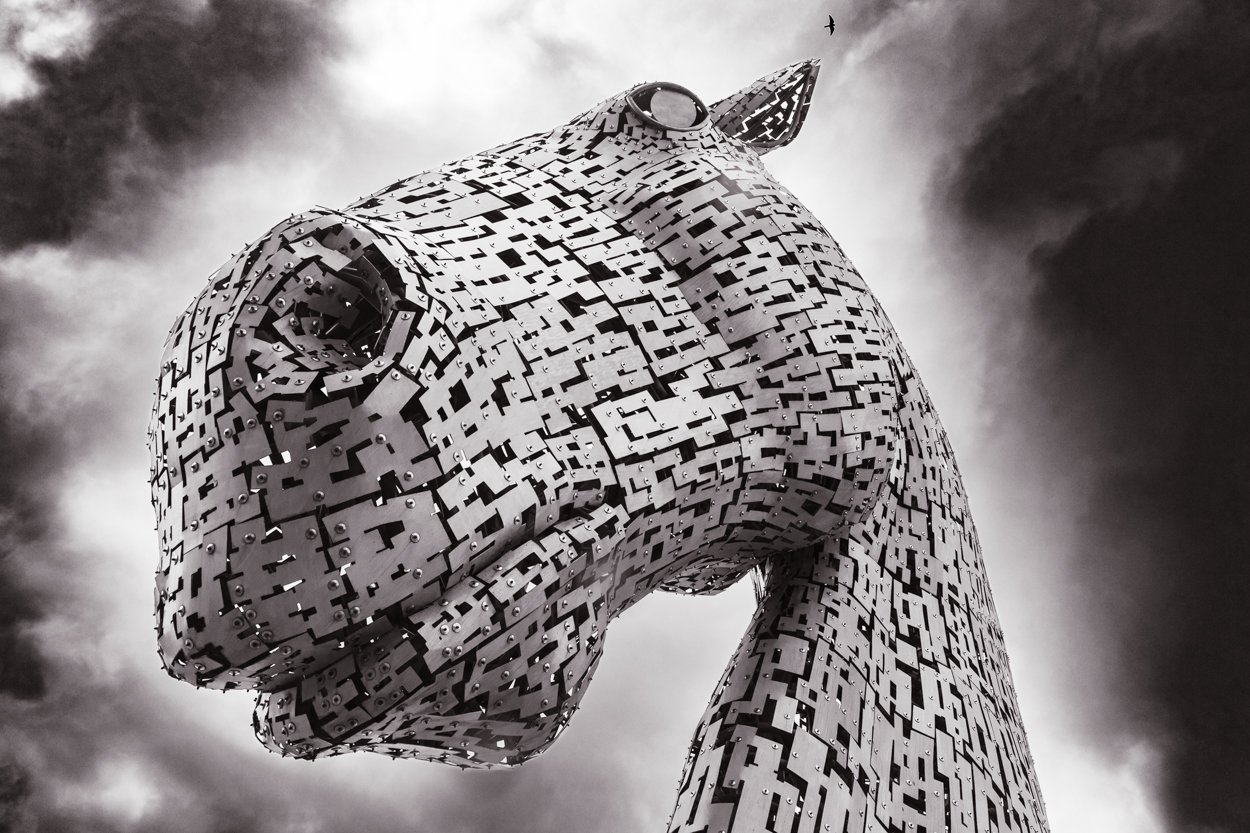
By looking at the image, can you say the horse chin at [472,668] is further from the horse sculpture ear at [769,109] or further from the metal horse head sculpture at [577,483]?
the horse sculpture ear at [769,109]

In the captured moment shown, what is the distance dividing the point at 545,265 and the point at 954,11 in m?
3.32

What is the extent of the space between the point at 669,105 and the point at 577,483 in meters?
0.71

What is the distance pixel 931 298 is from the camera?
12.4 ft

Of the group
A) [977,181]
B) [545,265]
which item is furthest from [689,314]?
[977,181]

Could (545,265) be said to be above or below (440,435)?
above

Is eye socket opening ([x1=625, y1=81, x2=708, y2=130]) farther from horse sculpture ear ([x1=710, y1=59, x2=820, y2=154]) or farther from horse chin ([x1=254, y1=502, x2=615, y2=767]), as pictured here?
horse chin ([x1=254, y1=502, x2=615, y2=767])

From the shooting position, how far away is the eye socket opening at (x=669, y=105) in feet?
5.03

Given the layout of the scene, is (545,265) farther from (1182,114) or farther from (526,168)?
(1182,114)

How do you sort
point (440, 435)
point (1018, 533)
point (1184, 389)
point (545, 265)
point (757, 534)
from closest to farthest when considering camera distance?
point (440, 435) < point (545, 265) < point (757, 534) < point (1184, 389) < point (1018, 533)

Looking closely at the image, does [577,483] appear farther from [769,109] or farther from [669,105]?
[769,109]

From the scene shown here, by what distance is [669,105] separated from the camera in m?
1.55

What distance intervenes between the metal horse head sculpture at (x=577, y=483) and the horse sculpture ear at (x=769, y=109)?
0.69 feet

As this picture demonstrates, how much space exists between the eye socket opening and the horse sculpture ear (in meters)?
0.27

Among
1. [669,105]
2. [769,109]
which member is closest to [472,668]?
[669,105]
